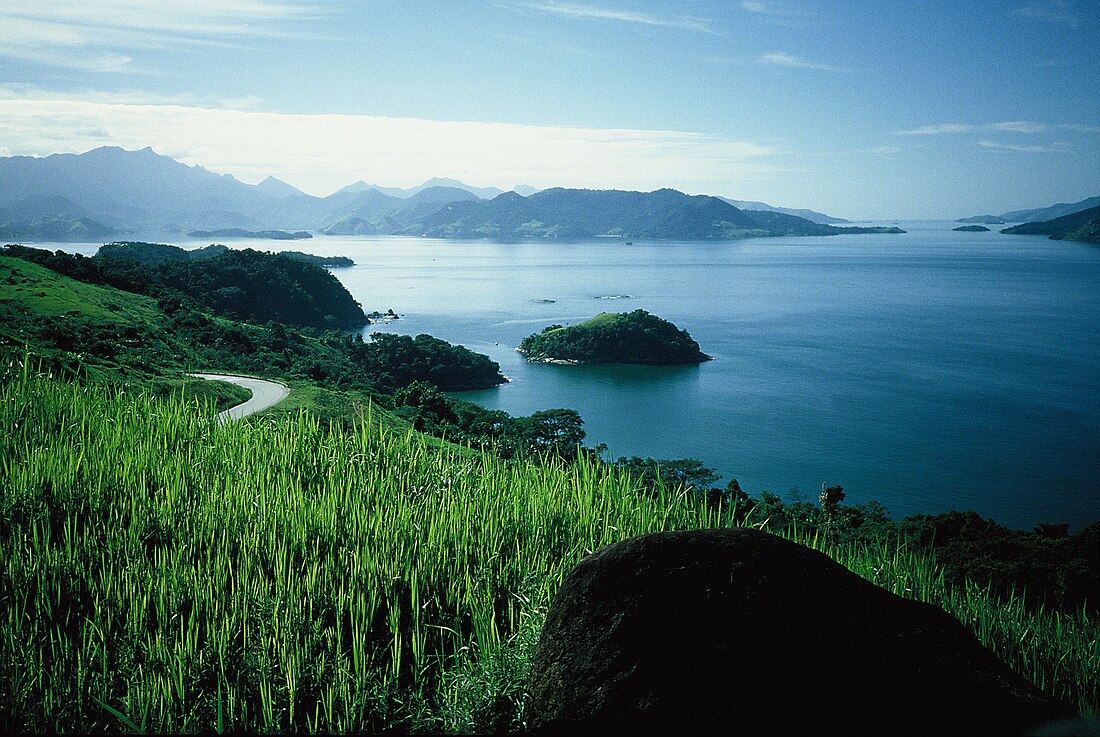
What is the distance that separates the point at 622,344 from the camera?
78.6 m

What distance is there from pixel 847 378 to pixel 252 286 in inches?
2407

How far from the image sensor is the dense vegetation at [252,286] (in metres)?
72.9

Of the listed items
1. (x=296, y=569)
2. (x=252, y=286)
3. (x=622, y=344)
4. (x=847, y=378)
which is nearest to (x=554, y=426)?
(x=622, y=344)

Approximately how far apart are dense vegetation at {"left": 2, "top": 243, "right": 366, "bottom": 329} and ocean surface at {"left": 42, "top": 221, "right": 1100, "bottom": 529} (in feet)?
21.3

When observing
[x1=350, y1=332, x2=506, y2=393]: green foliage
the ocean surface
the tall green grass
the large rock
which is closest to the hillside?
[x1=350, y1=332, x2=506, y2=393]: green foliage

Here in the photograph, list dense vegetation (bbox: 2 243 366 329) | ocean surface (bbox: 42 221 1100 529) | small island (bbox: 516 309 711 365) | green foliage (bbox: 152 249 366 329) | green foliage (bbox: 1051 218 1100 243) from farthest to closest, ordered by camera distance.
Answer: green foliage (bbox: 1051 218 1100 243), small island (bbox: 516 309 711 365), green foliage (bbox: 152 249 366 329), dense vegetation (bbox: 2 243 366 329), ocean surface (bbox: 42 221 1100 529)

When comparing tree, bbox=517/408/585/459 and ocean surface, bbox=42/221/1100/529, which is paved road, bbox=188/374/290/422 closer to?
tree, bbox=517/408/585/459

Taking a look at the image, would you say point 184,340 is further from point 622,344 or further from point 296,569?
point 296,569

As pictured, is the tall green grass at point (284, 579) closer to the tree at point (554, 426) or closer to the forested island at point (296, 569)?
the forested island at point (296, 569)

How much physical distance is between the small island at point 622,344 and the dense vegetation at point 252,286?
26114mm

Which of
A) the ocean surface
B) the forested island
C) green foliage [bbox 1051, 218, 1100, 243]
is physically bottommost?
the ocean surface

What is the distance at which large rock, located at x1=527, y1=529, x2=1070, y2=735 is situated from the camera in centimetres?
346

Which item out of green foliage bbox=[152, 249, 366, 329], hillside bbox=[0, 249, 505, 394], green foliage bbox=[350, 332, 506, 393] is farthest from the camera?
green foliage bbox=[152, 249, 366, 329]

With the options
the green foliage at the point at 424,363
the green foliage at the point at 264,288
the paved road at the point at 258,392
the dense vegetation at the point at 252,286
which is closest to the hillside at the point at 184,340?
the green foliage at the point at 424,363
